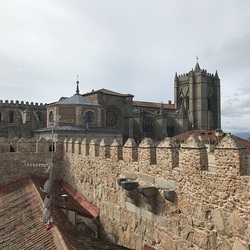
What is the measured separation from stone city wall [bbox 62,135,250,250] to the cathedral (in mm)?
3350

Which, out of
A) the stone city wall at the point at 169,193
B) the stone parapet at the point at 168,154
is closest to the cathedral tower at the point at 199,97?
the stone city wall at the point at 169,193

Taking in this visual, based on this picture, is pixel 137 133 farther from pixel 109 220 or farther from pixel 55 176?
pixel 109 220

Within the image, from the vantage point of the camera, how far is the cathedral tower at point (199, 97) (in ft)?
240

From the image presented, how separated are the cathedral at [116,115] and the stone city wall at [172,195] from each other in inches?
132

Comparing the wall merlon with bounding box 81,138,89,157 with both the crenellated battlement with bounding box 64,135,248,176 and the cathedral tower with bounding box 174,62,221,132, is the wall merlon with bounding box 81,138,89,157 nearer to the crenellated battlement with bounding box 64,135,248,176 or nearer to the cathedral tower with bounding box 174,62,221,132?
the crenellated battlement with bounding box 64,135,248,176

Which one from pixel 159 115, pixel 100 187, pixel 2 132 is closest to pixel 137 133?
pixel 159 115

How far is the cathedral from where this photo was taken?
A: 98.9 ft

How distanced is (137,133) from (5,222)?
4128 cm

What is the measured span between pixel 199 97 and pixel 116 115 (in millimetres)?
35038

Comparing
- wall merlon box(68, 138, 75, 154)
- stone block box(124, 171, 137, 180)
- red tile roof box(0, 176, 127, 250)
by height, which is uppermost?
wall merlon box(68, 138, 75, 154)

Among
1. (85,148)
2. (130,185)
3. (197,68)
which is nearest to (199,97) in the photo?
(197,68)

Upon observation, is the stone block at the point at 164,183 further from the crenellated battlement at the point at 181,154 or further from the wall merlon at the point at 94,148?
the wall merlon at the point at 94,148

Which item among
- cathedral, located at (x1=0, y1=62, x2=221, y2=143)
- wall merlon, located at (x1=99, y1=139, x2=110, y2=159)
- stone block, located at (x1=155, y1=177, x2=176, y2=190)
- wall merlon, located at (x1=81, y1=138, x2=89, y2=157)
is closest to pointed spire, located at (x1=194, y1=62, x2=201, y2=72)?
cathedral, located at (x1=0, y1=62, x2=221, y2=143)

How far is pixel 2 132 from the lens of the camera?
42.1 meters
